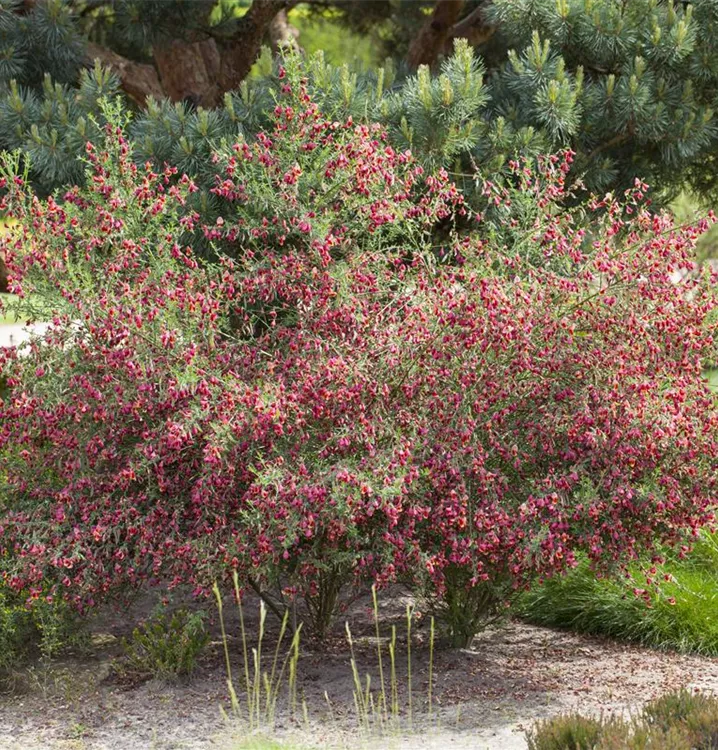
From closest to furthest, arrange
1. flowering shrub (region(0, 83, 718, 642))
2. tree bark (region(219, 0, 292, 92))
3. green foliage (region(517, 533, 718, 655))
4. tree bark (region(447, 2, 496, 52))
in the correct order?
flowering shrub (region(0, 83, 718, 642)) → green foliage (region(517, 533, 718, 655)) → tree bark (region(219, 0, 292, 92)) → tree bark (region(447, 2, 496, 52))

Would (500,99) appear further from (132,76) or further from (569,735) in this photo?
(569,735)

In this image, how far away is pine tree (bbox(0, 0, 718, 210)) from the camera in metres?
5.90

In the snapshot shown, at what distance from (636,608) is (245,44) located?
15.8 ft

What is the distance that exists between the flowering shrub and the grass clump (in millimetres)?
903

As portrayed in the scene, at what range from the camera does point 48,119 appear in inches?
248

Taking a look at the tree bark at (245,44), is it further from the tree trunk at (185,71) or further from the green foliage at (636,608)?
the green foliage at (636,608)

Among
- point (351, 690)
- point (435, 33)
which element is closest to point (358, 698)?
point (351, 690)

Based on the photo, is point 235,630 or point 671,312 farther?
point 235,630

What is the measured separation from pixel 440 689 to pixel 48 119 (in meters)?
3.72

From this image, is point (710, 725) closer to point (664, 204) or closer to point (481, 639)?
point (481, 639)

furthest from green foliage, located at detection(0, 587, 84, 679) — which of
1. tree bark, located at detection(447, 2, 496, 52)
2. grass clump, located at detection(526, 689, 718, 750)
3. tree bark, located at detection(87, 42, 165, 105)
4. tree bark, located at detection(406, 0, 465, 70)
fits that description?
tree bark, located at detection(447, 2, 496, 52)

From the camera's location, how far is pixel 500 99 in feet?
21.6

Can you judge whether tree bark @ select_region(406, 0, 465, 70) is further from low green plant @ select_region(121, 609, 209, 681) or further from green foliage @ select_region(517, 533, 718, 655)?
low green plant @ select_region(121, 609, 209, 681)

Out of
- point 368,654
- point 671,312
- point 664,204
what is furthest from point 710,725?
point 664,204
